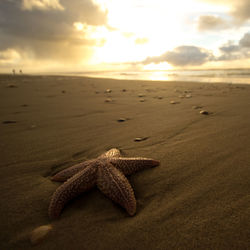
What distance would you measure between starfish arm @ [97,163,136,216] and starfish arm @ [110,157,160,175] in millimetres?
108

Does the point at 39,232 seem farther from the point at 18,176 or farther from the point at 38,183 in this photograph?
the point at 18,176

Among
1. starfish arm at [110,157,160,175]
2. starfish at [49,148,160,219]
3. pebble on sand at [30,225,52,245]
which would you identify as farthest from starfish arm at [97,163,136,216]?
pebble on sand at [30,225,52,245]

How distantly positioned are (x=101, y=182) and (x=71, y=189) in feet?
0.84

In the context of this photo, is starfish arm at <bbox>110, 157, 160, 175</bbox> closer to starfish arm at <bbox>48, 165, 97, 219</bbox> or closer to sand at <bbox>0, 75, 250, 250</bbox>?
sand at <bbox>0, 75, 250, 250</bbox>

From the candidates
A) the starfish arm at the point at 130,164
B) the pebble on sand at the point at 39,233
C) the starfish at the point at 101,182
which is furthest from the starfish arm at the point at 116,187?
the pebble on sand at the point at 39,233

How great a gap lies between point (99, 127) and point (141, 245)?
8.00 feet

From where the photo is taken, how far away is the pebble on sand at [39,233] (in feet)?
4.10

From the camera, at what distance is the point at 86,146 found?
2.64 meters

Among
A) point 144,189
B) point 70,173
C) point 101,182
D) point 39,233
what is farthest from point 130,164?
point 39,233

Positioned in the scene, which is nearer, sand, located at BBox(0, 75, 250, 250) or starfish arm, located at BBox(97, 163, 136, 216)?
sand, located at BBox(0, 75, 250, 250)

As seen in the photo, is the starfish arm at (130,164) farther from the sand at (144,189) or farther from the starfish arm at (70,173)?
the starfish arm at (70,173)

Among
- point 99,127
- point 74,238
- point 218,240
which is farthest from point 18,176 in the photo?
point 218,240

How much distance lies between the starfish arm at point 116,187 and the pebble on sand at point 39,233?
49cm

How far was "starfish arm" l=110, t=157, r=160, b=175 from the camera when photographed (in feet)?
5.80
